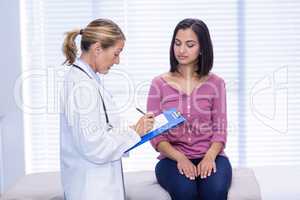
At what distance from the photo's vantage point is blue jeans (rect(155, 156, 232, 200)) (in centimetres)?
184

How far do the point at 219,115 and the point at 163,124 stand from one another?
46 centimetres

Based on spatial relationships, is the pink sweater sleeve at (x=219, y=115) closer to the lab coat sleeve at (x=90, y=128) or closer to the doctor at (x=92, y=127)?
the doctor at (x=92, y=127)

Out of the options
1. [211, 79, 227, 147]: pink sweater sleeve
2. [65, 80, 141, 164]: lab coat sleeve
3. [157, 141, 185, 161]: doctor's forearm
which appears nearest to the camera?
[65, 80, 141, 164]: lab coat sleeve

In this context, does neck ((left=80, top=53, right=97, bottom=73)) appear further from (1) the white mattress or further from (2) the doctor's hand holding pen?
(1) the white mattress

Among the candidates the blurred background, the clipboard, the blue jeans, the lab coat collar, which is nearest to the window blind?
the blurred background

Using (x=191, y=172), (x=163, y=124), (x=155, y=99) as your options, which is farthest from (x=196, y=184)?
(x=155, y=99)

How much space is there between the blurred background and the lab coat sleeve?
1229 mm

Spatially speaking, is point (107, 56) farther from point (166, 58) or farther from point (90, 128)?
point (166, 58)

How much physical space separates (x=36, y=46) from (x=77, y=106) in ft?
4.60

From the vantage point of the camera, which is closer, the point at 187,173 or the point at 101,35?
the point at 101,35

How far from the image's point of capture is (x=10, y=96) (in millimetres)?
2830

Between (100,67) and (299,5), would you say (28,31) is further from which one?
(299,5)

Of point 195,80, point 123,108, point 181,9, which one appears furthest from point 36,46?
point 195,80

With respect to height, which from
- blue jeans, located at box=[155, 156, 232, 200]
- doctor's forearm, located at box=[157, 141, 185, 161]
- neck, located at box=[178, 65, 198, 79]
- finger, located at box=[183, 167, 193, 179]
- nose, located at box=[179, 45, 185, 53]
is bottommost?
blue jeans, located at box=[155, 156, 232, 200]
